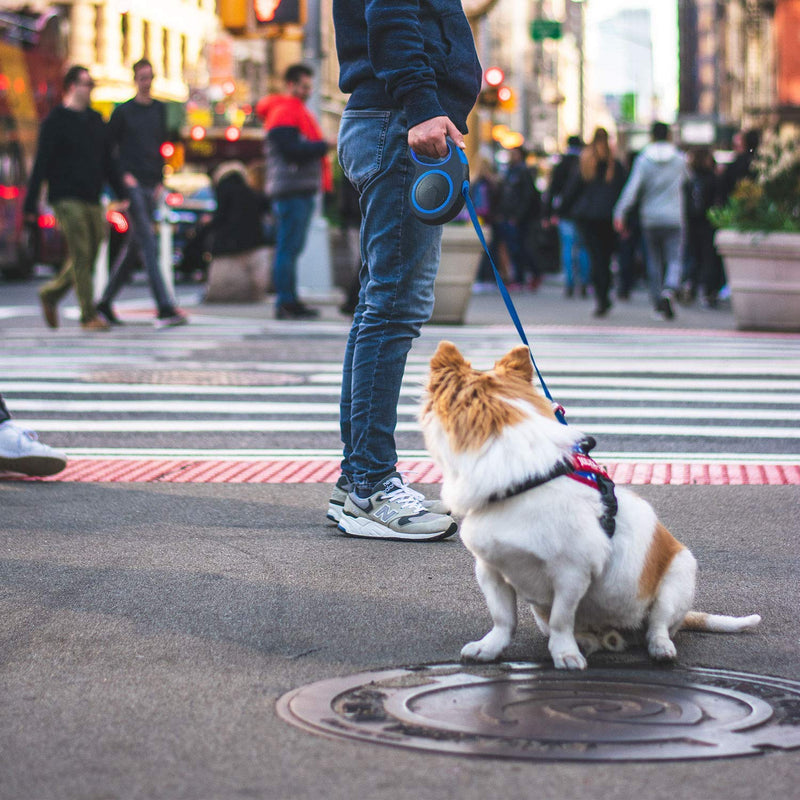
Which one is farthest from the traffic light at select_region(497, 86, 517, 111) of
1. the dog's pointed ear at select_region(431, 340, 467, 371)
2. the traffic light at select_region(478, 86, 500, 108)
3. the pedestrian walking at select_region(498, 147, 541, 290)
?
the dog's pointed ear at select_region(431, 340, 467, 371)

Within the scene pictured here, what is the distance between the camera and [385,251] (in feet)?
16.7

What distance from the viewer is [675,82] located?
6585 inches

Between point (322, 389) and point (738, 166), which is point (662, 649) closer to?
point (322, 389)

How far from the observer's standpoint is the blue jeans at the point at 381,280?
199 inches

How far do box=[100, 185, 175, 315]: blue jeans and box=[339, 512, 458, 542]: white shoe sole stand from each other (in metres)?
8.83

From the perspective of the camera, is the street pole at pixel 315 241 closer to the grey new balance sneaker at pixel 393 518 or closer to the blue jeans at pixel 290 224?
the blue jeans at pixel 290 224

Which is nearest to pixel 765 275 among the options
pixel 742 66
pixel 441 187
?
pixel 441 187

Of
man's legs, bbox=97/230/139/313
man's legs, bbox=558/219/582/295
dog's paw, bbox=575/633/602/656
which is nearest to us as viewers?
dog's paw, bbox=575/633/602/656

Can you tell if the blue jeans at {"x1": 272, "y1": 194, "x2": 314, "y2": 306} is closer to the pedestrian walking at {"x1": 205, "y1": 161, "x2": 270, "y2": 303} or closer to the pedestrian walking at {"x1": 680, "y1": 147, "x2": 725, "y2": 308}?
the pedestrian walking at {"x1": 205, "y1": 161, "x2": 270, "y2": 303}

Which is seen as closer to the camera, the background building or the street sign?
the street sign

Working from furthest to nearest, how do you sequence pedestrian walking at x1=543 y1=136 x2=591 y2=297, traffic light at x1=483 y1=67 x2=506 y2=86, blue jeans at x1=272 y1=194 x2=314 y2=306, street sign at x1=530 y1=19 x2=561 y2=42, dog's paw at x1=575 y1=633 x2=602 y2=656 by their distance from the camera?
street sign at x1=530 y1=19 x2=561 y2=42
traffic light at x1=483 y1=67 x2=506 y2=86
pedestrian walking at x1=543 y1=136 x2=591 y2=297
blue jeans at x1=272 y1=194 x2=314 y2=306
dog's paw at x1=575 y1=633 x2=602 y2=656

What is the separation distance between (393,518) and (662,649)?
166 cm

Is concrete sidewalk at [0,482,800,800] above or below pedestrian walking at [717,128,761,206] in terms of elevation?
below

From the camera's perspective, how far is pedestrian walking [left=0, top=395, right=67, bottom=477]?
6164 millimetres
